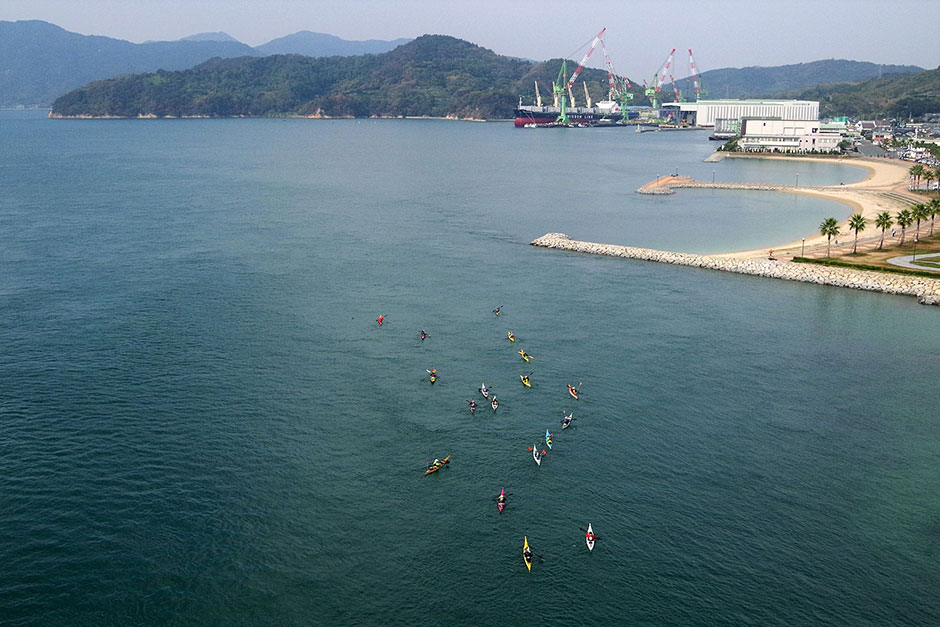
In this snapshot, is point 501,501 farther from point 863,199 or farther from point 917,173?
point 917,173

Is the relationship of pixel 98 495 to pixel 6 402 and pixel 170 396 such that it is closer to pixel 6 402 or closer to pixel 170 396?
pixel 170 396

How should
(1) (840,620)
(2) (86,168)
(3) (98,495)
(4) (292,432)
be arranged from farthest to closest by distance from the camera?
(2) (86,168), (4) (292,432), (3) (98,495), (1) (840,620)

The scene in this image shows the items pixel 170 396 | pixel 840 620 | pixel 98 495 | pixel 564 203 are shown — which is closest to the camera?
pixel 840 620

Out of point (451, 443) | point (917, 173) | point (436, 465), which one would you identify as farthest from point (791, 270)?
point (917, 173)

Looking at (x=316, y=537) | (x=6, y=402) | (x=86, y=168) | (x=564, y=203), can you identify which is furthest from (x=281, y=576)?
(x=86, y=168)

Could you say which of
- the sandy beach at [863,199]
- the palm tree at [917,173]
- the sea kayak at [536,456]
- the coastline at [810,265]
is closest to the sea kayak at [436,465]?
the sea kayak at [536,456]

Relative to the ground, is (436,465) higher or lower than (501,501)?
higher

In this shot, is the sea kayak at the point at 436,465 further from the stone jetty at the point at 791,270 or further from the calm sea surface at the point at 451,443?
the stone jetty at the point at 791,270

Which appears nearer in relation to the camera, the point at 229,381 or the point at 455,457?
the point at 455,457
